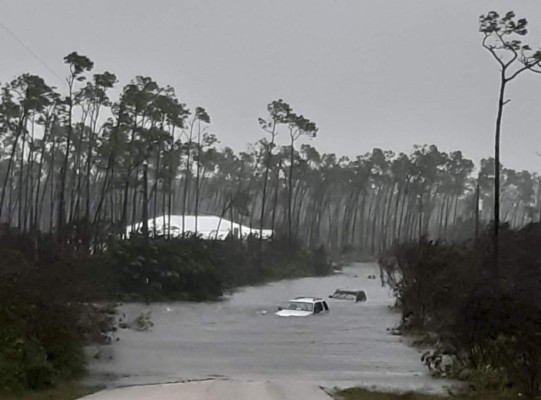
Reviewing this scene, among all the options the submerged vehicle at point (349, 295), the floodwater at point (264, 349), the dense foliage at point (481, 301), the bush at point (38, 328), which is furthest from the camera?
the submerged vehicle at point (349, 295)

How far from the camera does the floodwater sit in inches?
808

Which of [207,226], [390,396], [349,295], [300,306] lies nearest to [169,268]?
[349,295]

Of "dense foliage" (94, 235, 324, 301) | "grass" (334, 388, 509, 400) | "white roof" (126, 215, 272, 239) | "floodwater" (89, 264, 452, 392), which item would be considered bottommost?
"grass" (334, 388, 509, 400)

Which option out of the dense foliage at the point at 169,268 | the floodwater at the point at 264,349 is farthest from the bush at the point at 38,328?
the dense foliage at the point at 169,268

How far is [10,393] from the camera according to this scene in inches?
666

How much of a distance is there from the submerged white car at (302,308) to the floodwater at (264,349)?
1.65 ft

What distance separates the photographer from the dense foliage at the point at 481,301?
16.8 m

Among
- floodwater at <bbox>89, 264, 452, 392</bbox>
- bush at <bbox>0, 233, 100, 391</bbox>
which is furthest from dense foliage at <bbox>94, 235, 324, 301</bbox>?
bush at <bbox>0, 233, 100, 391</bbox>

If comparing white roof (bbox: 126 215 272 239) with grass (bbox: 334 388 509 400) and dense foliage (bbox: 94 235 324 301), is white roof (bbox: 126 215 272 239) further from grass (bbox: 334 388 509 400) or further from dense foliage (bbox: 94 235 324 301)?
grass (bbox: 334 388 509 400)

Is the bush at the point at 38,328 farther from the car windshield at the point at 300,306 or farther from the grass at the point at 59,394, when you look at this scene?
the car windshield at the point at 300,306

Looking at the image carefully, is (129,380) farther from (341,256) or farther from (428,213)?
(428,213)

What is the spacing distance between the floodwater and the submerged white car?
19.8 inches

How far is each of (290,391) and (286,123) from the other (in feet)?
165

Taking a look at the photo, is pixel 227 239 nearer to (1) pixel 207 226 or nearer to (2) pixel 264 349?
(1) pixel 207 226
